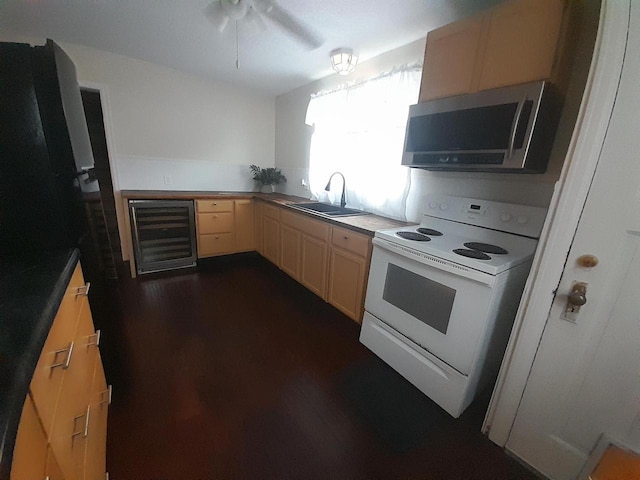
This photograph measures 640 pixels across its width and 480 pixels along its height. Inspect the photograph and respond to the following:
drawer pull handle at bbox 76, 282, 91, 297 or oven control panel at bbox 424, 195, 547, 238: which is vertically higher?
oven control panel at bbox 424, 195, 547, 238

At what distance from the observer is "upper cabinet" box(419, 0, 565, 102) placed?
3.85 feet

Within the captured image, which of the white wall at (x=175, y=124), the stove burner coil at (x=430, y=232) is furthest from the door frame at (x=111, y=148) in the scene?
the stove burner coil at (x=430, y=232)

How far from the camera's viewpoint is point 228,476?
107 cm

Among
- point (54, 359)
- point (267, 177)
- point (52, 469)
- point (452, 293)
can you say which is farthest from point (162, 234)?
point (452, 293)

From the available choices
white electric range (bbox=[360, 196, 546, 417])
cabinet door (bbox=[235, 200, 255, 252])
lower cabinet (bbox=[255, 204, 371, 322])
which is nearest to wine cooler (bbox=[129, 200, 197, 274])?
cabinet door (bbox=[235, 200, 255, 252])

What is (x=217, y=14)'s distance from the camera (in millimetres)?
1760

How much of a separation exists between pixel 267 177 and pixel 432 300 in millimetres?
2865

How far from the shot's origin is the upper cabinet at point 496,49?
3.85 ft

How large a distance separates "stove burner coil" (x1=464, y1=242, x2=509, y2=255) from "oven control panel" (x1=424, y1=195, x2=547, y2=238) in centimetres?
14

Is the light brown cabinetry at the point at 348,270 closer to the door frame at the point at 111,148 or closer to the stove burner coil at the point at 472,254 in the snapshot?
the stove burner coil at the point at 472,254

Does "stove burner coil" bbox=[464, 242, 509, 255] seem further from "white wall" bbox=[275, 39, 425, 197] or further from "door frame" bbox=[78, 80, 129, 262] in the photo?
"door frame" bbox=[78, 80, 129, 262]

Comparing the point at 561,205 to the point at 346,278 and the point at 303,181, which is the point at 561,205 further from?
the point at 303,181

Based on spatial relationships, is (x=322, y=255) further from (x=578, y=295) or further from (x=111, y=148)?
(x=111, y=148)

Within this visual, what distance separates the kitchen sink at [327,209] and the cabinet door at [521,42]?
1333 millimetres
